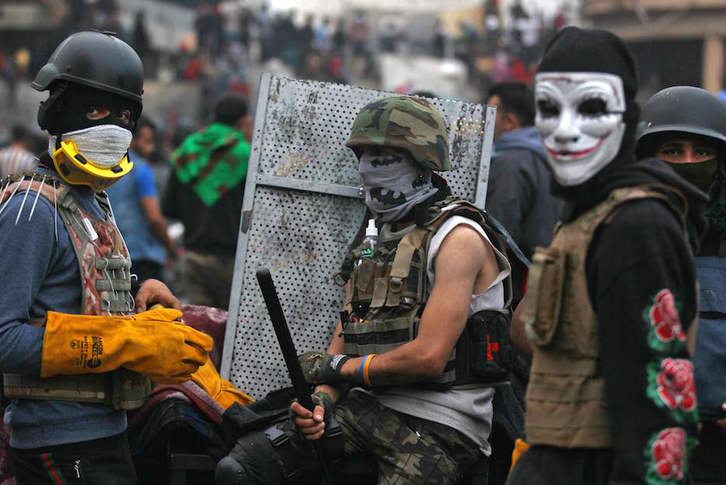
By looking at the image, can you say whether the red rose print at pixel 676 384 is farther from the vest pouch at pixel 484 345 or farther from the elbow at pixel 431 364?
the vest pouch at pixel 484 345

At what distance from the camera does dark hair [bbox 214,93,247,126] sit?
768 cm

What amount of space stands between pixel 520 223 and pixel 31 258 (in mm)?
3366

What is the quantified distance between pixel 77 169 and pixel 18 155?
8157mm

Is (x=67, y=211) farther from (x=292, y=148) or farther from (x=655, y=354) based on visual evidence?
(x=655, y=354)

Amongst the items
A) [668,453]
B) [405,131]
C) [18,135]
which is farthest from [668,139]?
[18,135]

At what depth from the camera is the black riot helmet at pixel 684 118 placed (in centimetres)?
391

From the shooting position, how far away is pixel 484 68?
1385 inches

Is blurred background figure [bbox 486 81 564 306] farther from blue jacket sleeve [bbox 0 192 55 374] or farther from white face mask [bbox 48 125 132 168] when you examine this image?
blue jacket sleeve [bbox 0 192 55 374]

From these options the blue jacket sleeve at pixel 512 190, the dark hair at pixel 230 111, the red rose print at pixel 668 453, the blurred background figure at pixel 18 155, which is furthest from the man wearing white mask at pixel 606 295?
the blurred background figure at pixel 18 155

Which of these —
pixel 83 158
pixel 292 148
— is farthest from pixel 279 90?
pixel 83 158

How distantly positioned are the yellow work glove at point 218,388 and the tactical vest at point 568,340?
1.83 metres

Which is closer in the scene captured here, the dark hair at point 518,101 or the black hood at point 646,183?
the black hood at point 646,183

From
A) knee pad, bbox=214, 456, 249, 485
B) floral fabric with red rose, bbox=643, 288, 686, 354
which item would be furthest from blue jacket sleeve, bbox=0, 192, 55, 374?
floral fabric with red rose, bbox=643, 288, 686, 354

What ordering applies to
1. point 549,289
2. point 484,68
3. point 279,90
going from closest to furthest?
point 549,289, point 279,90, point 484,68
